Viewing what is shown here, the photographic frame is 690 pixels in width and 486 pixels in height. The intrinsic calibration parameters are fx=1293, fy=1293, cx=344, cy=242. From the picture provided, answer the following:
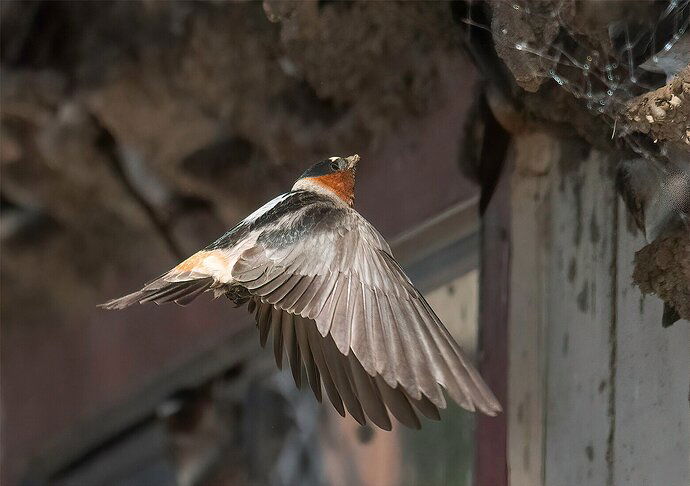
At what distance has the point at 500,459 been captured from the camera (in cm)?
280

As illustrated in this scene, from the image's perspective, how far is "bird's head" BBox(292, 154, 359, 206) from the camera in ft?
7.90

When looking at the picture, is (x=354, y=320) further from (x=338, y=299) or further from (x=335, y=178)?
(x=335, y=178)

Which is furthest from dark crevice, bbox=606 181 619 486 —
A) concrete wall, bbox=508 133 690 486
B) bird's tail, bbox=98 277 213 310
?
bird's tail, bbox=98 277 213 310

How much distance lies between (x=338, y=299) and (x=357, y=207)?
122 centimetres

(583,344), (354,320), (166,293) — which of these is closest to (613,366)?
(583,344)

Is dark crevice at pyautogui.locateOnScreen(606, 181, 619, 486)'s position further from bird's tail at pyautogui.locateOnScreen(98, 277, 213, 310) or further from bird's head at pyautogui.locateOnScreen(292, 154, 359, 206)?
bird's tail at pyautogui.locateOnScreen(98, 277, 213, 310)

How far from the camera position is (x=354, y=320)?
200 cm

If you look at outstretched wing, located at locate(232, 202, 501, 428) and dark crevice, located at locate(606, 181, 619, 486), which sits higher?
outstretched wing, located at locate(232, 202, 501, 428)

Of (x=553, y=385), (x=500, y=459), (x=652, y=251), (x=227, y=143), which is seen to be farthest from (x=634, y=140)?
(x=227, y=143)

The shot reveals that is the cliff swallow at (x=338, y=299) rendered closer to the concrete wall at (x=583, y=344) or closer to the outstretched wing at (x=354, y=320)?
the outstretched wing at (x=354, y=320)

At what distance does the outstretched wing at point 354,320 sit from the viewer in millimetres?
1857

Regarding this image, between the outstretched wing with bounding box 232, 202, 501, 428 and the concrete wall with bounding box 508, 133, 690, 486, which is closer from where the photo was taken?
the outstretched wing with bounding box 232, 202, 501, 428

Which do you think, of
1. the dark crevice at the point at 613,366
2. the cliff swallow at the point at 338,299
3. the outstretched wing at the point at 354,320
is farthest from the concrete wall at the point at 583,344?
the outstretched wing at the point at 354,320

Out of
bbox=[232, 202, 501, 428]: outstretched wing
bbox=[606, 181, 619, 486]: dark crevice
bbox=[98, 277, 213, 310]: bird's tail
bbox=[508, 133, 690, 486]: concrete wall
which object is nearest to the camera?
bbox=[232, 202, 501, 428]: outstretched wing
